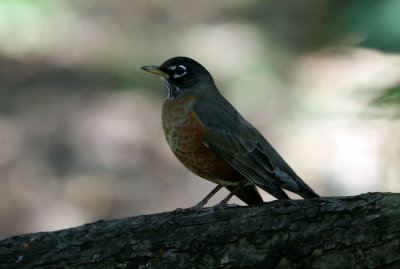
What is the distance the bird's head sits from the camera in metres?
4.46

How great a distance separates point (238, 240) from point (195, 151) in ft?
3.35

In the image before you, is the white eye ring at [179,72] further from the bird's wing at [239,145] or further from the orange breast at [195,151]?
the orange breast at [195,151]

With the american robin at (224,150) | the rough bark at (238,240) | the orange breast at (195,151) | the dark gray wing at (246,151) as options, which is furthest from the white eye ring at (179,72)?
the rough bark at (238,240)

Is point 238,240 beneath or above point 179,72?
beneath

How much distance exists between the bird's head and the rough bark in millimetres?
1416

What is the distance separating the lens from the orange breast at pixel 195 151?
3.72 metres

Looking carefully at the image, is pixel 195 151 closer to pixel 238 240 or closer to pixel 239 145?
pixel 239 145

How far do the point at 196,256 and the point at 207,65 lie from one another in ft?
20.8

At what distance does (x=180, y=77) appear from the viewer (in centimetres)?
449

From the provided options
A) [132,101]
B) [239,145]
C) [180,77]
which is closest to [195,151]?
[239,145]

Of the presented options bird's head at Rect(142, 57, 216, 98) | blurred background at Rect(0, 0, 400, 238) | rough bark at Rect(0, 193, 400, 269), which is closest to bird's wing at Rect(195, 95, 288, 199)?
bird's head at Rect(142, 57, 216, 98)

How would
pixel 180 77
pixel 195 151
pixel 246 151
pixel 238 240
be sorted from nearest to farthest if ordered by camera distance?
pixel 238 240 → pixel 195 151 → pixel 246 151 → pixel 180 77

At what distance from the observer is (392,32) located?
107 centimetres

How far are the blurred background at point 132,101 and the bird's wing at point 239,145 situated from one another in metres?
1.48
